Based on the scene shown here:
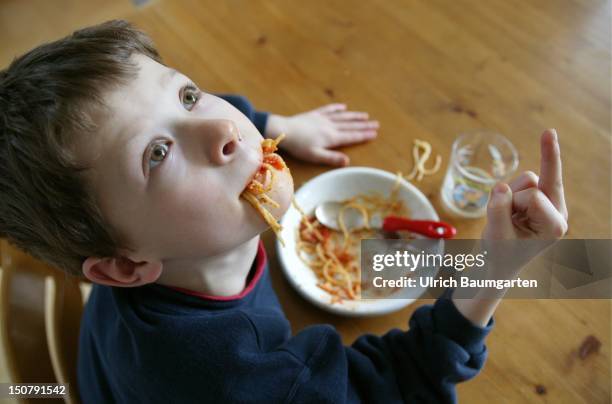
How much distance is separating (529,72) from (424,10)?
279 mm

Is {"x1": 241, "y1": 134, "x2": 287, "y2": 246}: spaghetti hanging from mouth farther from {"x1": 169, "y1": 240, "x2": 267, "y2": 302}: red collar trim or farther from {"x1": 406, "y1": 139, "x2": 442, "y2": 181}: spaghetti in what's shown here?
{"x1": 406, "y1": 139, "x2": 442, "y2": 181}: spaghetti

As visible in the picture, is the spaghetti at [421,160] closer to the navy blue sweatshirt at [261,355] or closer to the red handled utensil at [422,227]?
the red handled utensil at [422,227]

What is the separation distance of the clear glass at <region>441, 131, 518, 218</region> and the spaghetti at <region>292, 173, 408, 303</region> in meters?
0.09

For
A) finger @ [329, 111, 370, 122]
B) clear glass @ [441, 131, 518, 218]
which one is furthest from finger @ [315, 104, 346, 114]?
clear glass @ [441, 131, 518, 218]

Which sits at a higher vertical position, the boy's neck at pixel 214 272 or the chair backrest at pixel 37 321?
the boy's neck at pixel 214 272

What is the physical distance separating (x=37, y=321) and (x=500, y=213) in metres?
0.70

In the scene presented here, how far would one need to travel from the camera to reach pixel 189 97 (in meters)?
0.68

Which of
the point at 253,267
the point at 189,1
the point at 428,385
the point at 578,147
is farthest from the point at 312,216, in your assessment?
the point at 189,1

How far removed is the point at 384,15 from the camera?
1.18m

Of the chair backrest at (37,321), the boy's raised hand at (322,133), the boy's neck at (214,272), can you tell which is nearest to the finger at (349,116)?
the boy's raised hand at (322,133)

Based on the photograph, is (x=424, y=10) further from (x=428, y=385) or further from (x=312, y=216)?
(x=428, y=385)

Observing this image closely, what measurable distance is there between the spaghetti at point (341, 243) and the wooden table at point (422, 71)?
0.19 ft

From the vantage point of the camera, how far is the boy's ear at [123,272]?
2.29 ft

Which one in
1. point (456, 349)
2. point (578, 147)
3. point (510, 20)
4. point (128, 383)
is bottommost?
point (128, 383)
